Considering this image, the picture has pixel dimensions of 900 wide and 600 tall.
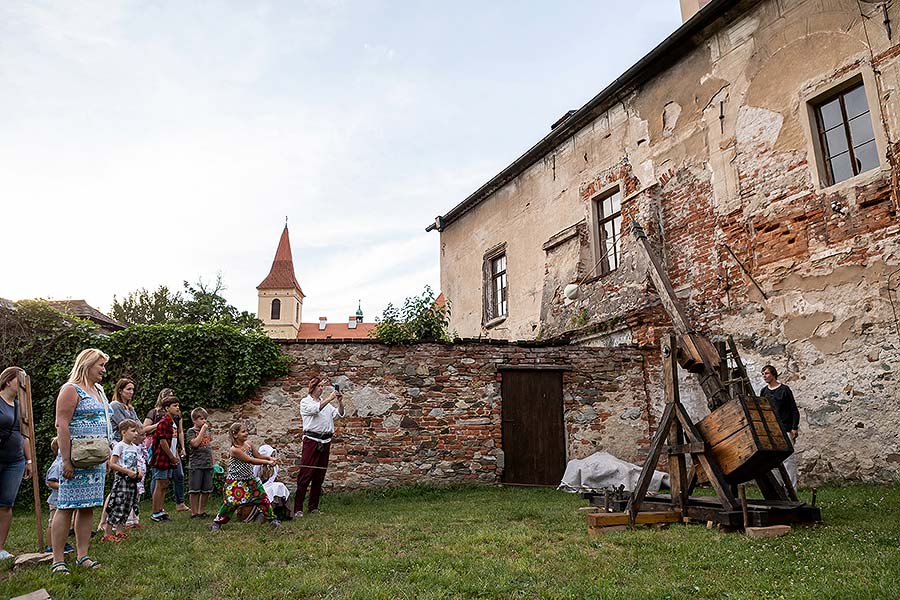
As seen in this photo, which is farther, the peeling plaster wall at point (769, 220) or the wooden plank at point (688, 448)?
the peeling plaster wall at point (769, 220)

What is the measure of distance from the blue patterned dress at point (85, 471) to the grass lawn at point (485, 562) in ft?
1.62

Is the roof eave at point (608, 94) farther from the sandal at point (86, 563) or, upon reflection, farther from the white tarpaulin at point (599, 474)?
the sandal at point (86, 563)

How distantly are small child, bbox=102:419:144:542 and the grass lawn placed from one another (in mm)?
231

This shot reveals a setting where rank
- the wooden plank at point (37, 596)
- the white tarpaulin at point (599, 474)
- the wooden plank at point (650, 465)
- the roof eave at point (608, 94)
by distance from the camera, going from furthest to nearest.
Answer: the roof eave at point (608, 94) < the white tarpaulin at point (599, 474) < the wooden plank at point (650, 465) < the wooden plank at point (37, 596)

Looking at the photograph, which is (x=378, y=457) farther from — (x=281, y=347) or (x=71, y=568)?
(x=71, y=568)

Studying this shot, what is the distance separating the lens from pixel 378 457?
9.77 metres

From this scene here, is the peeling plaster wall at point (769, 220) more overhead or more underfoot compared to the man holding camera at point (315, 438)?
more overhead

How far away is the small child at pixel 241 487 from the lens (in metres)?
6.40

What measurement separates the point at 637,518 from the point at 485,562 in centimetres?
198

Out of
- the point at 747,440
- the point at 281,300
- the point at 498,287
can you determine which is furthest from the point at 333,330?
the point at 747,440

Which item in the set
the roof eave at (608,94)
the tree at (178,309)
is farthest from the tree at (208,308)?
the roof eave at (608,94)

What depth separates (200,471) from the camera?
7711 mm

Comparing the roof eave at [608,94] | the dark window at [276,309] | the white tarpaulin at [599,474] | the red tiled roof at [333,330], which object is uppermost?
the dark window at [276,309]

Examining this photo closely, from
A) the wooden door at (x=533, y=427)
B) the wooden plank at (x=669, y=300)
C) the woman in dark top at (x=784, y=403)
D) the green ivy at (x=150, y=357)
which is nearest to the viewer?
the wooden plank at (x=669, y=300)
